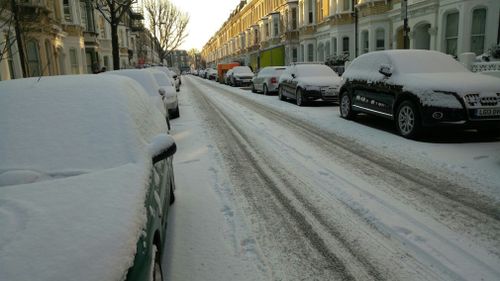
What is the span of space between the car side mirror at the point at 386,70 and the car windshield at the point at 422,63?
0.51 ft

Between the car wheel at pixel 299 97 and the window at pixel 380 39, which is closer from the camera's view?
the car wheel at pixel 299 97

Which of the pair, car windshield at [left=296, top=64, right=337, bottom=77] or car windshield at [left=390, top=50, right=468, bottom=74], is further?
car windshield at [left=296, top=64, right=337, bottom=77]

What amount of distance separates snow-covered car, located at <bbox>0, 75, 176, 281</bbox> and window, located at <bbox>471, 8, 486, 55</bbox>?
1779 centimetres

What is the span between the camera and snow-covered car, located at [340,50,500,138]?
285 inches

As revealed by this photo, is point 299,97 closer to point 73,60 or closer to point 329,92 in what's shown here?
point 329,92

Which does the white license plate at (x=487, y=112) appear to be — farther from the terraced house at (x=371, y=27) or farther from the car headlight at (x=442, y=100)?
the terraced house at (x=371, y=27)

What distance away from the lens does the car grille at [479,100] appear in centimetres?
720

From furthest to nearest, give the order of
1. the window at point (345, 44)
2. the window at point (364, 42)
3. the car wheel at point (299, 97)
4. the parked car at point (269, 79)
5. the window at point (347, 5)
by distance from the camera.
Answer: the window at point (345, 44) → the window at point (347, 5) → the window at point (364, 42) → the parked car at point (269, 79) → the car wheel at point (299, 97)

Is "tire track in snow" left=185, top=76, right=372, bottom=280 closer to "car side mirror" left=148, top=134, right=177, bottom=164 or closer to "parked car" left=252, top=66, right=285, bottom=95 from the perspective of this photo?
"car side mirror" left=148, top=134, right=177, bottom=164

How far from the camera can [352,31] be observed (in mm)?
31000

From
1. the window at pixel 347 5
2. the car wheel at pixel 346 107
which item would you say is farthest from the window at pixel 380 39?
the car wheel at pixel 346 107

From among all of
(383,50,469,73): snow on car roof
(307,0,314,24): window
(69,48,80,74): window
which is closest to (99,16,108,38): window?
(69,48,80,74): window

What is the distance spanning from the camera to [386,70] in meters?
8.76

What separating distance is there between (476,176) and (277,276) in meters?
3.74
